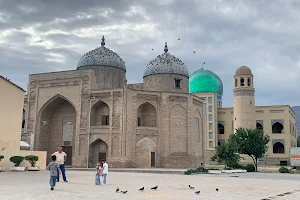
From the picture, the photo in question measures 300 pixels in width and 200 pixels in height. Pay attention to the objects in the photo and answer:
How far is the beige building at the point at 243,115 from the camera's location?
43.3 metres

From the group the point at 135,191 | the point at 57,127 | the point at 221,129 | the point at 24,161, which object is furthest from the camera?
the point at 221,129

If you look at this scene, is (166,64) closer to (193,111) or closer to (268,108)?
(193,111)

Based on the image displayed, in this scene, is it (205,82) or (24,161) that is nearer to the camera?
(24,161)

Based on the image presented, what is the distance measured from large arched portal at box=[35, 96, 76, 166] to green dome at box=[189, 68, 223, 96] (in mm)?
25477

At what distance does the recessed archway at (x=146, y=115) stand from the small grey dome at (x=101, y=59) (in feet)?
21.4

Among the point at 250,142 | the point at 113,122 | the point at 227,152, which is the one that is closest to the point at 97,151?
the point at 113,122

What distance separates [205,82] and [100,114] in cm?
2597

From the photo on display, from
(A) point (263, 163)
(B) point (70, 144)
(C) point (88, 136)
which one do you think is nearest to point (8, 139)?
(C) point (88, 136)

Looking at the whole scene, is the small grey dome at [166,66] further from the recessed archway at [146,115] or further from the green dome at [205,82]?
the green dome at [205,82]

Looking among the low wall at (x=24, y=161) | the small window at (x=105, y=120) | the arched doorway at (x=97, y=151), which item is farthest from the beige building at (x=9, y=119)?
the small window at (x=105, y=120)

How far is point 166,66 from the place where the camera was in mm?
35125

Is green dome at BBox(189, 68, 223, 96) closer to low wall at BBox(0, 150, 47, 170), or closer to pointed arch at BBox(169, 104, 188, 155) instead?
pointed arch at BBox(169, 104, 188, 155)

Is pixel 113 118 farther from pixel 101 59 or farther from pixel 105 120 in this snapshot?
pixel 101 59

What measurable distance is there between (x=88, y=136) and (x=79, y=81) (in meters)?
5.20
